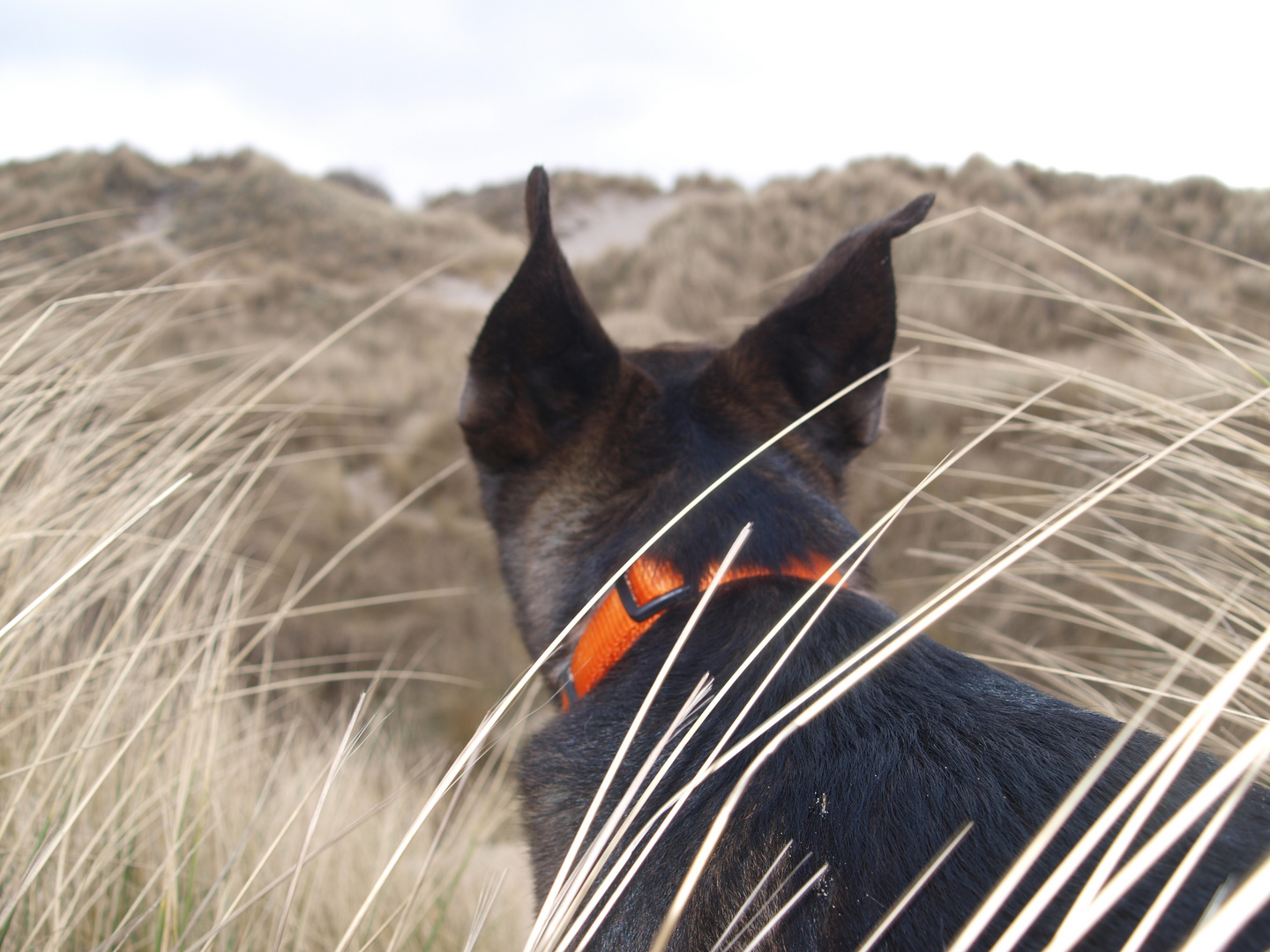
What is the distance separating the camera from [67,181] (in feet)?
58.2

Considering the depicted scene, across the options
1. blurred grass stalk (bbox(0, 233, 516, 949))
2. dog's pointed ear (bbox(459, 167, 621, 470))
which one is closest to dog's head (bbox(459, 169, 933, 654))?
dog's pointed ear (bbox(459, 167, 621, 470))

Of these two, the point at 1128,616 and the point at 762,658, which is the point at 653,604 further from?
the point at 1128,616

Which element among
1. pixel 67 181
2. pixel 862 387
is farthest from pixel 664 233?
pixel 67 181

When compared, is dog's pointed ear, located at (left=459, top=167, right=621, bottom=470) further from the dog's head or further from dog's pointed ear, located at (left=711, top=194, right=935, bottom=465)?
dog's pointed ear, located at (left=711, top=194, right=935, bottom=465)

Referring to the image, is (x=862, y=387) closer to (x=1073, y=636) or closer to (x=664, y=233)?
(x=1073, y=636)

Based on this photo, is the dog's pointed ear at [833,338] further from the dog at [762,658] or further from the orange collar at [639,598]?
the orange collar at [639,598]

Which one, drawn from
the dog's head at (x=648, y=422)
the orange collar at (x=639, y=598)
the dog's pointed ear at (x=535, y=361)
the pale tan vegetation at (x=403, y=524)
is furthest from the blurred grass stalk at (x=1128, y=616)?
the dog's pointed ear at (x=535, y=361)

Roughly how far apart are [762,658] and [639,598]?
0.24 m

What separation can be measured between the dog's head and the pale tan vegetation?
329mm

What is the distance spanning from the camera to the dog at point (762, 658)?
0.82m

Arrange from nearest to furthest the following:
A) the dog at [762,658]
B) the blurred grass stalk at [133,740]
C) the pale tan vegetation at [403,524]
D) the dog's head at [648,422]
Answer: the dog at [762,658]
the dog's head at [648,422]
the blurred grass stalk at [133,740]
the pale tan vegetation at [403,524]

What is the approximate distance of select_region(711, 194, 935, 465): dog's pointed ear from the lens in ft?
4.90

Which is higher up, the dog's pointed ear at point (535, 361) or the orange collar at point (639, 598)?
the dog's pointed ear at point (535, 361)

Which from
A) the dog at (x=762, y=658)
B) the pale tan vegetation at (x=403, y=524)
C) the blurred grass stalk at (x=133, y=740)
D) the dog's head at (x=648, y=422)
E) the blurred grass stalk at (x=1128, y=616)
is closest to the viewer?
the blurred grass stalk at (x=1128, y=616)
